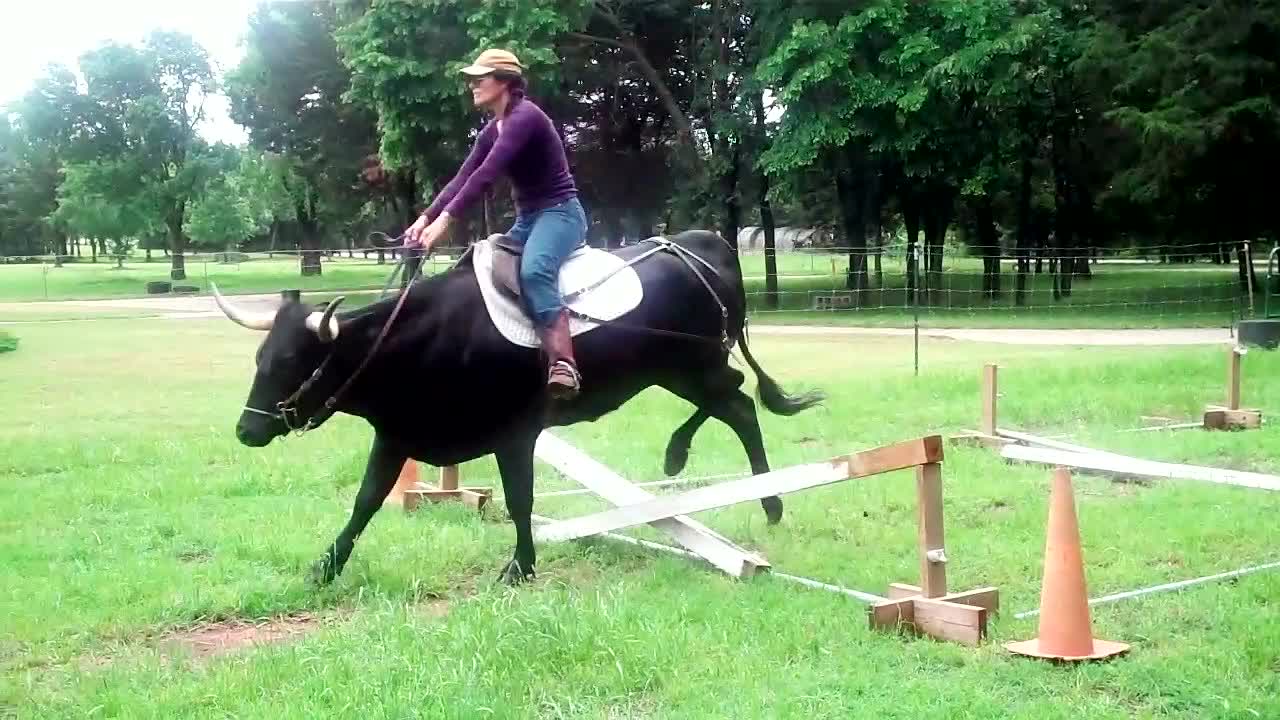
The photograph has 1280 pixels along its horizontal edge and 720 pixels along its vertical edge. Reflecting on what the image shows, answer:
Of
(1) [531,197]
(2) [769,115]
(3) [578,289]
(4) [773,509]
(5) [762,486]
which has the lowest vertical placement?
(4) [773,509]

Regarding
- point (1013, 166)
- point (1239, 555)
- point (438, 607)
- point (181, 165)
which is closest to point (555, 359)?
point (438, 607)

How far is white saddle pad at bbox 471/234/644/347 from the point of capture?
21.2ft

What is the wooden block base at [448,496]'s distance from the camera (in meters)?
8.25

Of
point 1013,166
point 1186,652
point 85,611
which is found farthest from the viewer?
point 1013,166

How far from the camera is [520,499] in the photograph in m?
6.52

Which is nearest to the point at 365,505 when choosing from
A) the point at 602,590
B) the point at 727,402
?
the point at 602,590

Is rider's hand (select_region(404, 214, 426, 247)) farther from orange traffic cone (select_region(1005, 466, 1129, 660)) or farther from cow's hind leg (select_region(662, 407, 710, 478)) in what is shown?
orange traffic cone (select_region(1005, 466, 1129, 660))

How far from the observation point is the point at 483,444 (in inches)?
258

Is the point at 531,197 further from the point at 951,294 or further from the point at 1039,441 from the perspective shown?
the point at 951,294

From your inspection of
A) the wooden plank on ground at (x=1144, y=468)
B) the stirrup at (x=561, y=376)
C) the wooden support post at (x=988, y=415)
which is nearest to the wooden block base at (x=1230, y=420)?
the wooden support post at (x=988, y=415)

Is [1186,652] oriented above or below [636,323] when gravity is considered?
below

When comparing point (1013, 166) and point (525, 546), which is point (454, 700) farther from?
point (1013, 166)

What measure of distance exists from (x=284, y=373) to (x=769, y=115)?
102ft

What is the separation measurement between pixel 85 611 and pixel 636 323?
3.21 metres
